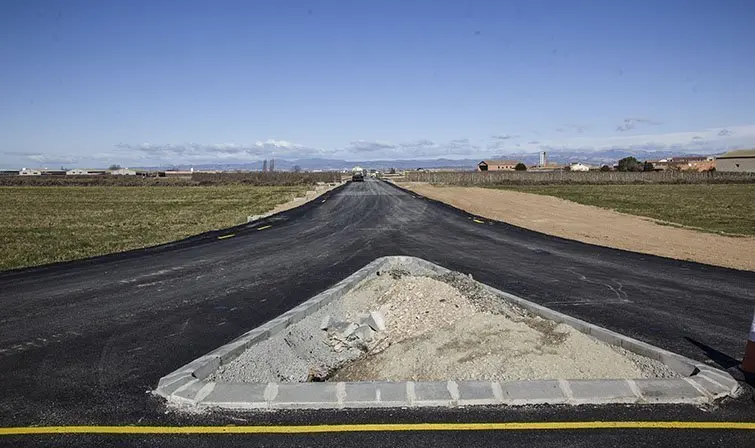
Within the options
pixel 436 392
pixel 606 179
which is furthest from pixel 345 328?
pixel 606 179

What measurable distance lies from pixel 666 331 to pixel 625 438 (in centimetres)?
352

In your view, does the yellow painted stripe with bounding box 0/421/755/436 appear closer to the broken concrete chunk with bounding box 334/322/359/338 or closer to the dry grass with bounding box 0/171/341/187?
the broken concrete chunk with bounding box 334/322/359/338

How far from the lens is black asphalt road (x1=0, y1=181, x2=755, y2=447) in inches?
181

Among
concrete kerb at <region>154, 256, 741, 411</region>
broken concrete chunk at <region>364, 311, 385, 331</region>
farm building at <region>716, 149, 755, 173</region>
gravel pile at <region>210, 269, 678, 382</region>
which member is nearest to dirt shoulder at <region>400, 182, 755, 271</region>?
gravel pile at <region>210, 269, 678, 382</region>

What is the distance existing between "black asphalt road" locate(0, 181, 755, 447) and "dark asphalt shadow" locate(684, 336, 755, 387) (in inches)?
1.2

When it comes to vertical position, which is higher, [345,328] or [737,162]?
[737,162]

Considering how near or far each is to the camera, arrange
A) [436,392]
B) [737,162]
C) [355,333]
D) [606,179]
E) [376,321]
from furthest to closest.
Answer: [737,162], [606,179], [376,321], [355,333], [436,392]

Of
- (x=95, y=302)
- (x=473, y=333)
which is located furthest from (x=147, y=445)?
(x=95, y=302)

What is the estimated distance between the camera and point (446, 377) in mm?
5531

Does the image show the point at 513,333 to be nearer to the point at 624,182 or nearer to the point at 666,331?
the point at 666,331

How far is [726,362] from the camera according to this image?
607cm

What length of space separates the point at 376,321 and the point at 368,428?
2923 millimetres

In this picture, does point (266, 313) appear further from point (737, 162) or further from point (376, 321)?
point (737, 162)

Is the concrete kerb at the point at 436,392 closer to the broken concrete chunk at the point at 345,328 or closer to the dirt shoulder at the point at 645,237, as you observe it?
the broken concrete chunk at the point at 345,328
